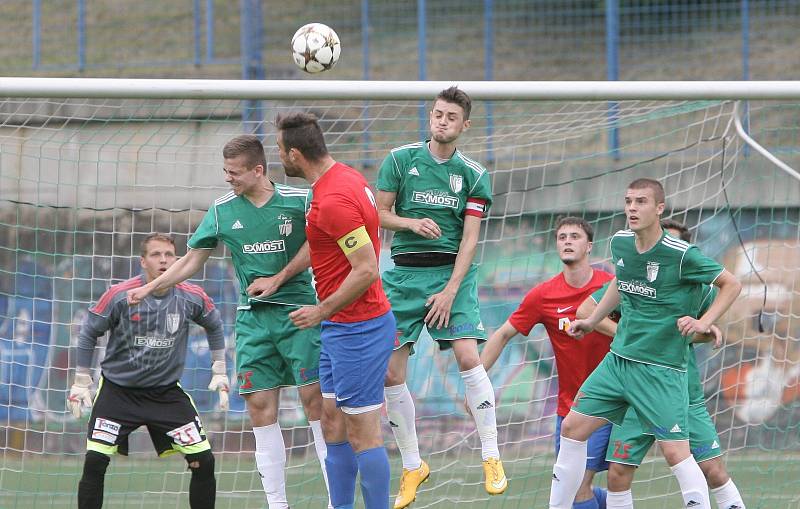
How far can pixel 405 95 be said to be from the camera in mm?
6949

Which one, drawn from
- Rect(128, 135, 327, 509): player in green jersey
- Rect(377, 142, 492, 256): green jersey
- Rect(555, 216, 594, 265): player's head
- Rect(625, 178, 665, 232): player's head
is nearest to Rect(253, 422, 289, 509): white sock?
Rect(128, 135, 327, 509): player in green jersey

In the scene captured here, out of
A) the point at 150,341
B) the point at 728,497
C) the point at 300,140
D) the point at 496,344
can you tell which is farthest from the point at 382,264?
the point at 300,140

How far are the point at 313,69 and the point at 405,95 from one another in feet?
2.01

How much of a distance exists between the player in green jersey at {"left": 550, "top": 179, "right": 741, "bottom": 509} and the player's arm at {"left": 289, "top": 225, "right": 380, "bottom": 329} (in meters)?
1.38

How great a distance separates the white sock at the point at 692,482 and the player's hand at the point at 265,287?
2259 mm

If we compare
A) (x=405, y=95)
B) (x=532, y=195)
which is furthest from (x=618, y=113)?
(x=405, y=95)

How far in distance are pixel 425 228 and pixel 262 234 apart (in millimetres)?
882

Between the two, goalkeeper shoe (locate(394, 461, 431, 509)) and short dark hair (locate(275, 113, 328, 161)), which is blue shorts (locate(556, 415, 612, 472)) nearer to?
goalkeeper shoe (locate(394, 461, 431, 509))

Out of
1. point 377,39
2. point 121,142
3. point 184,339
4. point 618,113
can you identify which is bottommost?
point 184,339

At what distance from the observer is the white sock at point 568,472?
605 centimetres

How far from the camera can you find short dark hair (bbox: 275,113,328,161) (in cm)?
556

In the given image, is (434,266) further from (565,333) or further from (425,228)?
(565,333)

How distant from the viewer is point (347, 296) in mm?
5438

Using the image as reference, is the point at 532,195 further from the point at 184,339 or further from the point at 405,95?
the point at 184,339
